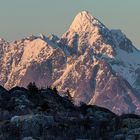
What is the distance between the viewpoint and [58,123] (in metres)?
140

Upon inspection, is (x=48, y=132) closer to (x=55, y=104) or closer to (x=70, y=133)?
(x=70, y=133)

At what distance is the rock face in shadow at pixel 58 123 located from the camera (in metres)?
128

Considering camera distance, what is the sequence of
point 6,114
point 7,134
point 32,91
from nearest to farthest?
point 7,134
point 6,114
point 32,91

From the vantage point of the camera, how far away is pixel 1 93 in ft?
653

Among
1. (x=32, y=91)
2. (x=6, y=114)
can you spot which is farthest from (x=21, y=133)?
(x=32, y=91)

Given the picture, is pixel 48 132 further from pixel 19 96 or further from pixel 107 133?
pixel 19 96

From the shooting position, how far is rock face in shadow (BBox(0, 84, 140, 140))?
128m

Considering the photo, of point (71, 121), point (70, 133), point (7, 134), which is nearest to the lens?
point (7, 134)

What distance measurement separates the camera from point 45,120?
5408 inches

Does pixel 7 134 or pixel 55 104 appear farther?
pixel 55 104

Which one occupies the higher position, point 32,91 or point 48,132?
point 32,91

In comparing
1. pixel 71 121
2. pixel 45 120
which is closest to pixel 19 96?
pixel 71 121

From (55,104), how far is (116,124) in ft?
163

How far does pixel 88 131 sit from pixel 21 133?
624 inches
